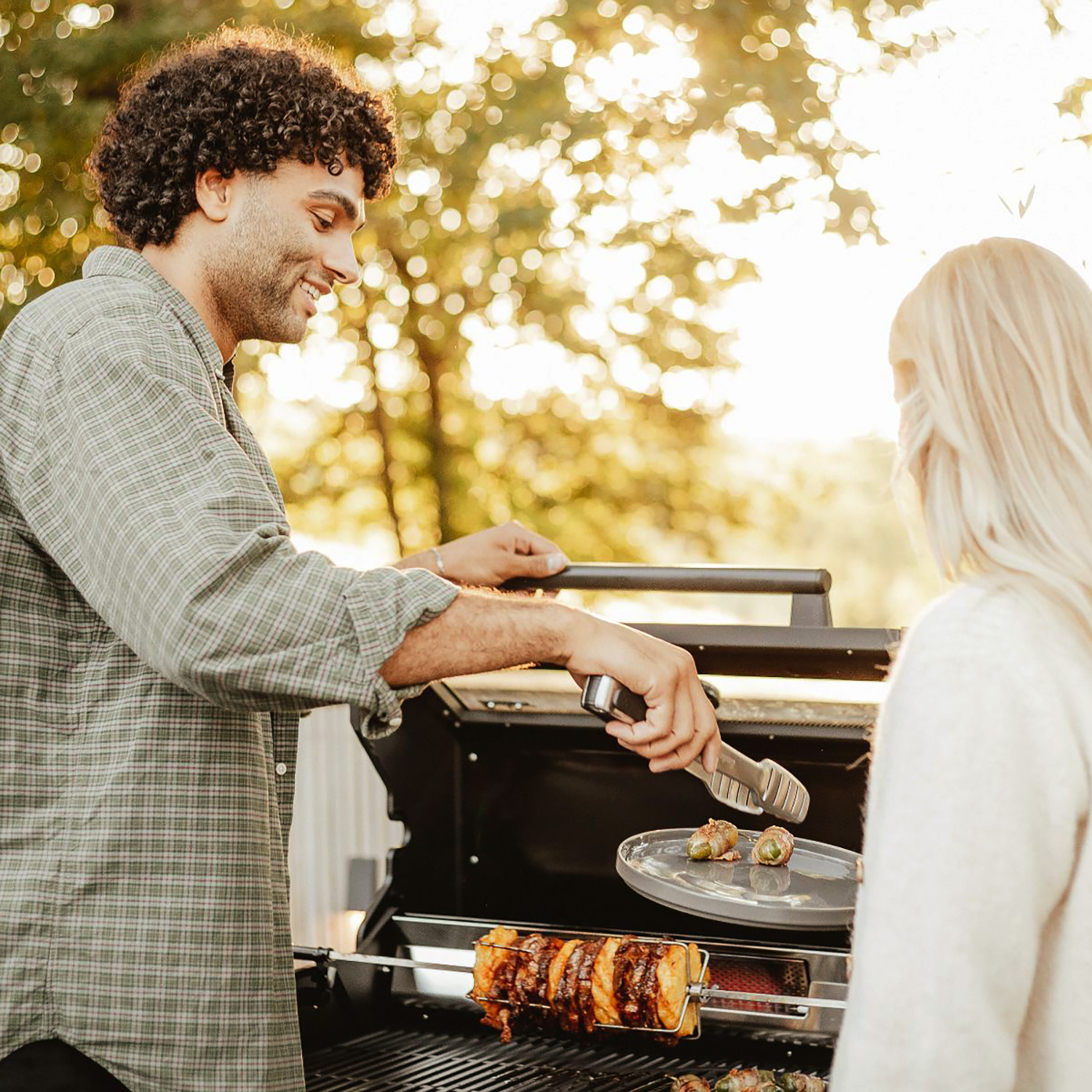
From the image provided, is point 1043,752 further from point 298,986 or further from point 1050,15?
point 1050,15

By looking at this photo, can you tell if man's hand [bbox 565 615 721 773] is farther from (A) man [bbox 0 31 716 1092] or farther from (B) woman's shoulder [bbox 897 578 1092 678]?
(B) woman's shoulder [bbox 897 578 1092 678]

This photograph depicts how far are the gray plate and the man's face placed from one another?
3.59ft

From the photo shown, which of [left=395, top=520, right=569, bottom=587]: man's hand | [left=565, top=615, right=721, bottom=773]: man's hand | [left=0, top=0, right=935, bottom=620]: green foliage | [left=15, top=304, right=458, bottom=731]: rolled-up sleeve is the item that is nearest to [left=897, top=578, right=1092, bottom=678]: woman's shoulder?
[left=565, top=615, right=721, bottom=773]: man's hand

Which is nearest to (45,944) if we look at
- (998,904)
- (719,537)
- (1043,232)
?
(998,904)

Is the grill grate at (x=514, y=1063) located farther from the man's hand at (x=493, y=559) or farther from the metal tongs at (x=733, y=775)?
the man's hand at (x=493, y=559)

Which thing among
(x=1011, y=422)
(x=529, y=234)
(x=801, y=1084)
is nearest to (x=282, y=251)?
Answer: (x=1011, y=422)

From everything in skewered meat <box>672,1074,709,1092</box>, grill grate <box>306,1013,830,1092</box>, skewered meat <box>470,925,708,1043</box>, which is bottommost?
grill grate <box>306,1013,830,1092</box>

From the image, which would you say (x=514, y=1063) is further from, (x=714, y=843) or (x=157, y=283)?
(x=157, y=283)

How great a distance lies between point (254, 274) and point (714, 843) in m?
1.30

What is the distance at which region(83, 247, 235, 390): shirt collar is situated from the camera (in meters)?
1.96

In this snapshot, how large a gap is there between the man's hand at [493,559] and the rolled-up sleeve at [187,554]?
898 millimetres

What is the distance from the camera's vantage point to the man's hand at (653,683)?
5.81ft

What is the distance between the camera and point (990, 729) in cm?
122

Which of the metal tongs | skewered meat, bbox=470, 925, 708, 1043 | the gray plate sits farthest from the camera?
skewered meat, bbox=470, 925, 708, 1043
